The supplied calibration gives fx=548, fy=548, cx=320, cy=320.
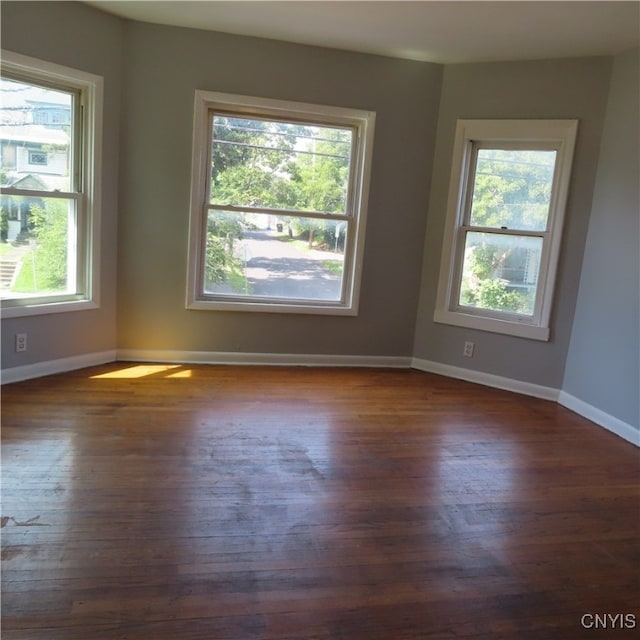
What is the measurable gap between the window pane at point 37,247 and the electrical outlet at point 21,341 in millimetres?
264

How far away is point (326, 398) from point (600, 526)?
1.91 metres

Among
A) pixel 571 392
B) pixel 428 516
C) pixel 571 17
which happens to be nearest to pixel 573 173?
pixel 571 17

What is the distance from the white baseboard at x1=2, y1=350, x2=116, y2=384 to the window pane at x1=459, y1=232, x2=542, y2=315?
2.92 metres

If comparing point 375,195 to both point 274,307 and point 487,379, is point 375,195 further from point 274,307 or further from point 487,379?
point 487,379

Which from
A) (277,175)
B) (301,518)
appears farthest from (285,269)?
(301,518)

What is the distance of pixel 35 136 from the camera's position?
3592 mm

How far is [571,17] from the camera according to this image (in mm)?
3162

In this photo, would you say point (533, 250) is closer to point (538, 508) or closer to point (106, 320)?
point (538, 508)

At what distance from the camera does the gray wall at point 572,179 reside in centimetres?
391

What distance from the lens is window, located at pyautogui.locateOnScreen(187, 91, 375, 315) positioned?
4.18 m

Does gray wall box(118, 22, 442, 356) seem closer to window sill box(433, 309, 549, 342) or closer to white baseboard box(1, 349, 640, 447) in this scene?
white baseboard box(1, 349, 640, 447)

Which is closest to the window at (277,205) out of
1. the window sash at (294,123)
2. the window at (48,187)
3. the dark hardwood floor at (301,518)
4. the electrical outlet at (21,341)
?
the window sash at (294,123)

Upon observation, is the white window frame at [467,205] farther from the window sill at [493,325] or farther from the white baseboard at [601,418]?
the white baseboard at [601,418]

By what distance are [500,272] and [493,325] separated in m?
Answer: 0.43
